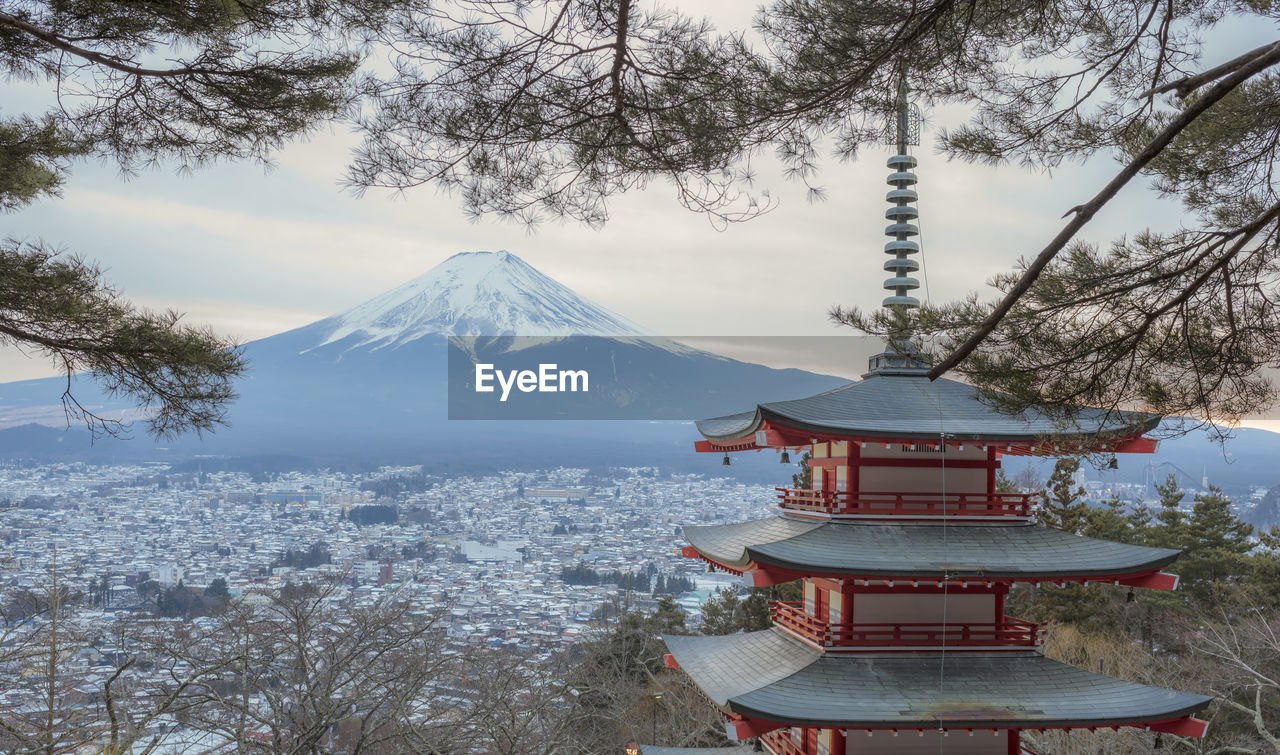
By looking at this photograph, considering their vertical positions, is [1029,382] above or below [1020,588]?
above

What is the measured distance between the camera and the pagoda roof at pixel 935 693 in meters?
7.85

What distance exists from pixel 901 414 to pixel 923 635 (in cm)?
213

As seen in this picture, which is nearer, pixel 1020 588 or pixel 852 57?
pixel 852 57

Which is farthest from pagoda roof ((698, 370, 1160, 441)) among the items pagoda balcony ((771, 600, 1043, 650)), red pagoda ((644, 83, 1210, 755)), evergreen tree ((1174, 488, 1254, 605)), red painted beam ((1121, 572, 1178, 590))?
evergreen tree ((1174, 488, 1254, 605))

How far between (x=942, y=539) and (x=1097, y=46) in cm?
509

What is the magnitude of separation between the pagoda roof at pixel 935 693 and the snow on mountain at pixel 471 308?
233 ft

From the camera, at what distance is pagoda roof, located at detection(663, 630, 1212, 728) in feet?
25.8

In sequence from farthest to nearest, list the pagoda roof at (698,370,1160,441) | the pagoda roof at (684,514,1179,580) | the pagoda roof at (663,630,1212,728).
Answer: the pagoda roof at (698,370,1160,441) < the pagoda roof at (684,514,1179,580) < the pagoda roof at (663,630,1212,728)

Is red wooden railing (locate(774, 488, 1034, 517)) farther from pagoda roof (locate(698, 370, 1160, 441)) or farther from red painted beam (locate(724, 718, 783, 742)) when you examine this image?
red painted beam (locate(724, 718, 783, 742))

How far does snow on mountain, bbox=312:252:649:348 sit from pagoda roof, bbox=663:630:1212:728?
233 ft

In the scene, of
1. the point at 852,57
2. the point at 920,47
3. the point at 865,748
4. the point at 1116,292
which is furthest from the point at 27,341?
the point at 865,748

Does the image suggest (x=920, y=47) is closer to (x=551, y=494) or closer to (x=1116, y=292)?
(x=1116, y=292)

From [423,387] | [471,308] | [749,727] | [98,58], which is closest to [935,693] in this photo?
[749,727]

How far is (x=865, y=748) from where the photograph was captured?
8516 millimetres
